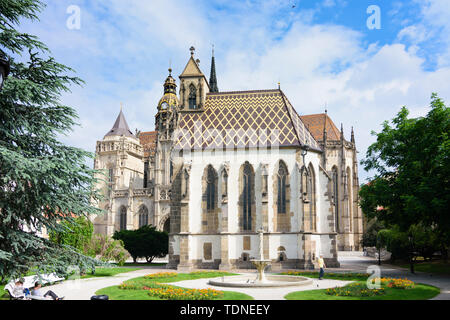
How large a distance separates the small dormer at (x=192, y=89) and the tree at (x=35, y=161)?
921 inches

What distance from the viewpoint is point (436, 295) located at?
1634cm

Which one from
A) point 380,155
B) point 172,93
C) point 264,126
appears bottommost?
point 380,155

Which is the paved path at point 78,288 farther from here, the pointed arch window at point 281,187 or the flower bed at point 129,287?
the pointed arch window at point 281,187

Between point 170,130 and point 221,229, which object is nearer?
point 221,229

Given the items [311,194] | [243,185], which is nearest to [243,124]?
[243,185]

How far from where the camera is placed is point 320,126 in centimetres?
6219

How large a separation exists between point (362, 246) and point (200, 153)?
35.2 metres

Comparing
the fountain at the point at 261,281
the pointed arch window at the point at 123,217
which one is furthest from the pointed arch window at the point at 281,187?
the pointed arch window at the point at 123,217

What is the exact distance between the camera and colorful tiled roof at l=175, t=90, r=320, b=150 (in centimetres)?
3287

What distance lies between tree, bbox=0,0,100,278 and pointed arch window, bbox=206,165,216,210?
19351 mm

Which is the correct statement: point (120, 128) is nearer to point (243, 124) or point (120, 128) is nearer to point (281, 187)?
point (243, 124)

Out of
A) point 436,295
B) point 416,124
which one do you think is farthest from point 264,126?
point 436,295

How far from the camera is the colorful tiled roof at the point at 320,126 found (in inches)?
2383
